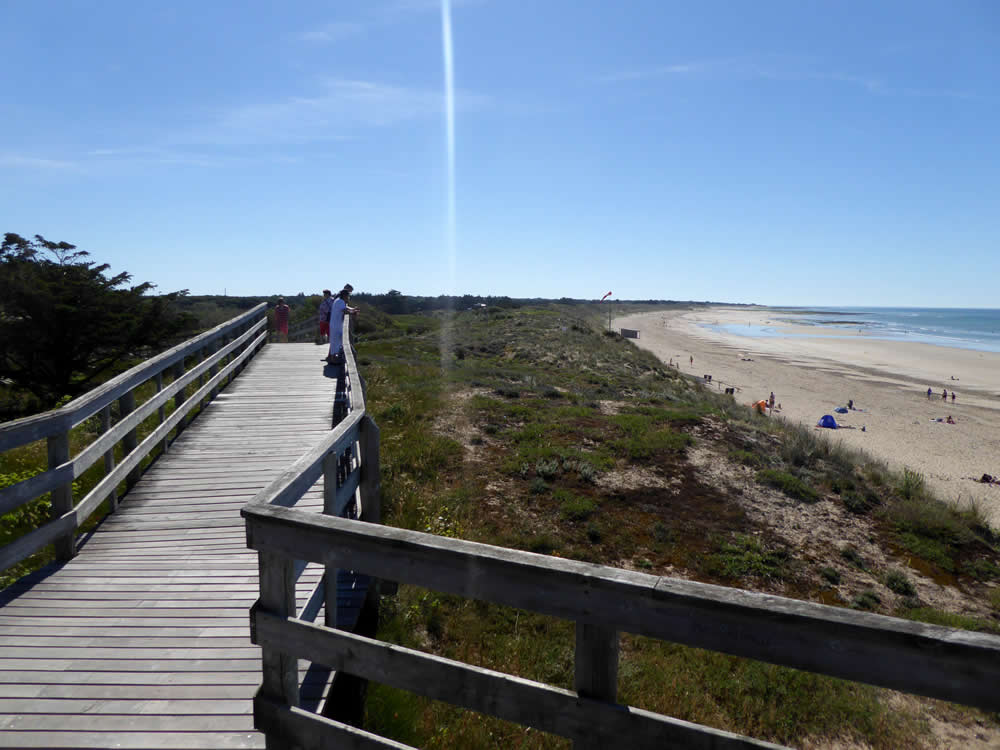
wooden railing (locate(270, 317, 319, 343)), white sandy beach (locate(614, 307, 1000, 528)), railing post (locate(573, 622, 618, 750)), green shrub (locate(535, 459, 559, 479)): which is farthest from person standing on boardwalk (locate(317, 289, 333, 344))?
white sandy beach (locate(614, 307, 1000, 528))

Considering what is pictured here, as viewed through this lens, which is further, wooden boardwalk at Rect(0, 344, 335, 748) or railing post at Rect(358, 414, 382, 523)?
railing post at Rect(358, 414, 382, 523)

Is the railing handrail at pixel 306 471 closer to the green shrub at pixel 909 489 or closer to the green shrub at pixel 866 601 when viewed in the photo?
the green shrub at pixel 866 601

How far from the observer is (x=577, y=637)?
6.39 feet

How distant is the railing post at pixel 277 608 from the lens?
8.11ft

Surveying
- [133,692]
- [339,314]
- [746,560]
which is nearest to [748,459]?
[746,560]

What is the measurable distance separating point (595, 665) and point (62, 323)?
17683 mm

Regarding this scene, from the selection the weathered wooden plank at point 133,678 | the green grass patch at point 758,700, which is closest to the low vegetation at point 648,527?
the green grass patch at point 758,700

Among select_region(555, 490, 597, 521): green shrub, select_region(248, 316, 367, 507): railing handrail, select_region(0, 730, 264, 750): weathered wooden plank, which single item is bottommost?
select_region(555, 490, 597, 521): green shrub

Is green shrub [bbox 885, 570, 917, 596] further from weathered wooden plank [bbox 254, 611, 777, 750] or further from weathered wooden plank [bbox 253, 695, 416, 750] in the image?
weathered wooden plank [bbox 253, 695, 416, 750]

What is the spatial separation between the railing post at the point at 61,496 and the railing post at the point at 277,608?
3.14 meters

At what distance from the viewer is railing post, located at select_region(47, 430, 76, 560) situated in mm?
4664

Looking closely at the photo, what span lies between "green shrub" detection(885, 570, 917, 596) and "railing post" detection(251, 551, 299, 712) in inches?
329

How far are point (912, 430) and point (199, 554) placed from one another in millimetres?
27078

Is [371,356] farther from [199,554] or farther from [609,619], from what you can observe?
[609,619]
